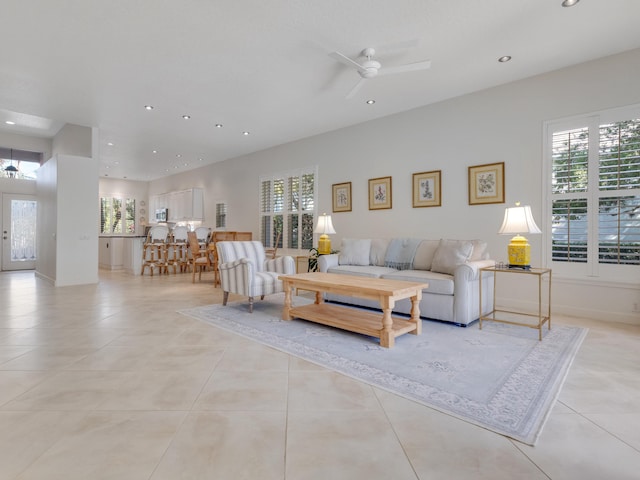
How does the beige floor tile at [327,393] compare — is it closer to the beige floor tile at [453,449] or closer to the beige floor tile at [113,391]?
the beige floor tile at [453,449]

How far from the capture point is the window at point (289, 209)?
7152 millimetres

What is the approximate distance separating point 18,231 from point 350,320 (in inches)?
382

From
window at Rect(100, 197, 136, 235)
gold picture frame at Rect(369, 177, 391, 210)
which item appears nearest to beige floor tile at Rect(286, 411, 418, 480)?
gold picture frame at Rect(369, 177, 391, 210)

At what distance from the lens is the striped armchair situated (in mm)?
4184

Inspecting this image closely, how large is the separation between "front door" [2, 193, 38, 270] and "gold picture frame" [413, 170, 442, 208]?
9.57 m

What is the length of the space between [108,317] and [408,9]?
4.40 m

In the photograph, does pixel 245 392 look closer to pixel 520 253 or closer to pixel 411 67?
pixel 520 253

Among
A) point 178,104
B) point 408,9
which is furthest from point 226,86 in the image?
point 408,9

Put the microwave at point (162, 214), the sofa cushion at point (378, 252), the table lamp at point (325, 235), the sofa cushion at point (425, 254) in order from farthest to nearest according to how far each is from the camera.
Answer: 1. the microwave at point (162, 214)
2. the table lamp at point (325, 235)
3. the sofa cushion at point (378, 252)
4. the sofa cushion at point (425, 254)

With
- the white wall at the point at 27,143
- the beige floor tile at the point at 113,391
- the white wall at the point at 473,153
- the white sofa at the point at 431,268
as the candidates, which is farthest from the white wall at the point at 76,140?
the beige floor tile at the point at 113,391

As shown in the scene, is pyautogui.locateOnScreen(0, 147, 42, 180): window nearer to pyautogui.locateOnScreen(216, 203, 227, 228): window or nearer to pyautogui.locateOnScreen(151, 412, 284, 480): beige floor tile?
pyautogui.locateOnScreen(216, 203, 227, 228): window

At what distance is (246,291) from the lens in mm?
4191

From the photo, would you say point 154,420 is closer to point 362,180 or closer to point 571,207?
point 571,207

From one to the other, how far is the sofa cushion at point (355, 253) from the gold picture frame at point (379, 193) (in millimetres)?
888
